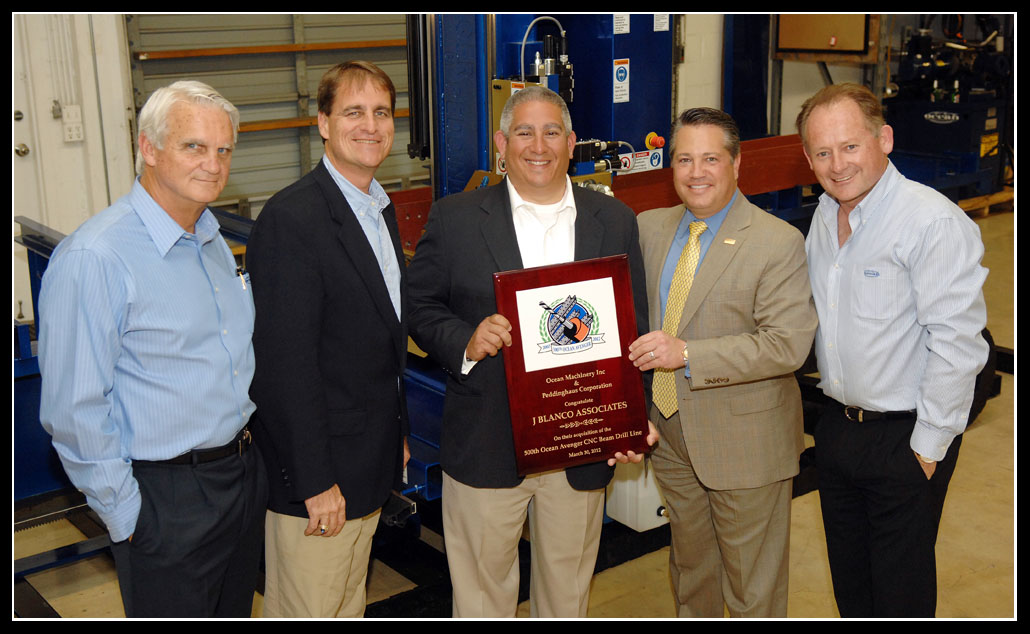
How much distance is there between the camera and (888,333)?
7.74 ft

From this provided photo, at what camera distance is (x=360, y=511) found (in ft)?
7.69

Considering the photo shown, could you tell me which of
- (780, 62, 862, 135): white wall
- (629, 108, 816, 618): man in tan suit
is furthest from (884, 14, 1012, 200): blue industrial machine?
(629, 108, 816, 618): man in tan suit

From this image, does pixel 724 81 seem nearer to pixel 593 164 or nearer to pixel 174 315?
pixel 593 164

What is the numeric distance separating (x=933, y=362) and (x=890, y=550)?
528mm

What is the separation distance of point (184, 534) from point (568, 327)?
974 mm

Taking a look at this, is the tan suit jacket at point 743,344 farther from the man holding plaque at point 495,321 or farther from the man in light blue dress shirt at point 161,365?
the man in light blue dress shirt at point 161,365

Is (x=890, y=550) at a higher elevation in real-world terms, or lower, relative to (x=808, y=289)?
lower

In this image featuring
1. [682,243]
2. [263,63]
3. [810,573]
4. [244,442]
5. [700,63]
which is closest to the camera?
[244,442]

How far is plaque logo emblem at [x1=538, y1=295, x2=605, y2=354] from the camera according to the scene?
2320mm

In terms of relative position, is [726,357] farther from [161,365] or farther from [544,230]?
[161,365]

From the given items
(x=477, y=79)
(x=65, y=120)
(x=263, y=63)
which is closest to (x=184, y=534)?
(x=477, y=79)

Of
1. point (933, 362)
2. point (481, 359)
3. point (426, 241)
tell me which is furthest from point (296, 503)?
point (933, 362)

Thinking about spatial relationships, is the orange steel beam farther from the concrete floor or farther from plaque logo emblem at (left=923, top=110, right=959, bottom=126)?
plaque logo emblem at (left=923, top=110, right=959, bottom=126)

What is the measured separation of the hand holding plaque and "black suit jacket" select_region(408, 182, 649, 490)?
0.08 metres
